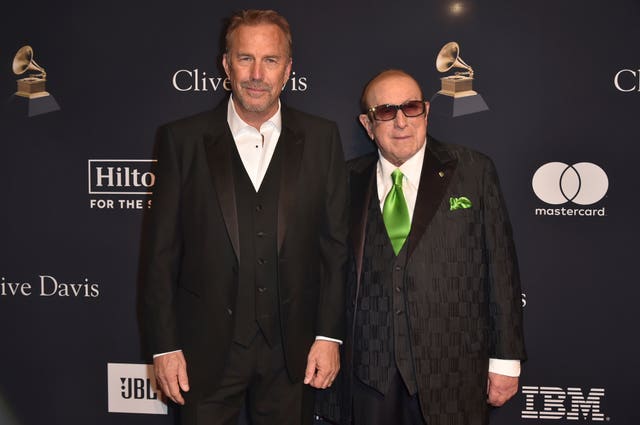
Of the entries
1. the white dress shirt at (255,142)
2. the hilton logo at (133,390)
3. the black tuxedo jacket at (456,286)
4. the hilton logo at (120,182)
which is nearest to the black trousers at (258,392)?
the black tuxedo jacket at (456,286)

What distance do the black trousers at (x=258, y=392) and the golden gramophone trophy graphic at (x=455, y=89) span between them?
148cm

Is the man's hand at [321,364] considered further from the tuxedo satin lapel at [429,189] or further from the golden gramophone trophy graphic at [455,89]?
the golden gramophone trophy graphic at [455,89]

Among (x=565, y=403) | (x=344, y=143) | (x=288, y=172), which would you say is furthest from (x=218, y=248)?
(x=565, y=403)

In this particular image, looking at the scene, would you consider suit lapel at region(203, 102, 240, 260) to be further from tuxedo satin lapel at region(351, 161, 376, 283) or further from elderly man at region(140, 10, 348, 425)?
tuxedo satin lapel at region(351, 161, 376, 283)

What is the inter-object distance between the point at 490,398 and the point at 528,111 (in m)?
1.35

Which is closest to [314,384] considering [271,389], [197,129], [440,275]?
[271,389]

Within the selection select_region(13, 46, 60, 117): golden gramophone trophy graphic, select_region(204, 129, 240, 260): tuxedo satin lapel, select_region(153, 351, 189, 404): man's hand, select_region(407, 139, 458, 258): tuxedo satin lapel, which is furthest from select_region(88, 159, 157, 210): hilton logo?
select_region(407, 139, 458, 258): tuxedo satin lapel

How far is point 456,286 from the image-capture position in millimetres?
2330

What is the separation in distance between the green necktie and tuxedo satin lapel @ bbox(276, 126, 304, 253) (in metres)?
0.39

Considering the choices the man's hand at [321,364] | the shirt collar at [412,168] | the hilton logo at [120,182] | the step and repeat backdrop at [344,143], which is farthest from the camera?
the hilton logo at [120,182]

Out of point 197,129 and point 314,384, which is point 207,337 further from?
point 197,129

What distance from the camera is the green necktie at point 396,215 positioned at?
2301 mm

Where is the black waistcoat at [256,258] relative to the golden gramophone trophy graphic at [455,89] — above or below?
below

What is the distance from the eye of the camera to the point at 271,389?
2225mm
